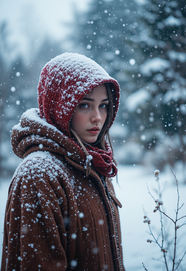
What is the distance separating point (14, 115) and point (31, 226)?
23.1ft

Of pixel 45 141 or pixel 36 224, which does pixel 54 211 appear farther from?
pixel 45 141

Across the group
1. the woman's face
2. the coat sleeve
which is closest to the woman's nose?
the woman's face

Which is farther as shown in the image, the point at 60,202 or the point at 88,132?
the point at 88,132

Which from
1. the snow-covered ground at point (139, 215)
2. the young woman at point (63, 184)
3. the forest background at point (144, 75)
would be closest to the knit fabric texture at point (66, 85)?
the young woman at point (63, 184)

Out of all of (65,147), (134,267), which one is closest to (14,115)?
(134,267)

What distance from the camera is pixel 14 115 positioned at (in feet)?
23.9

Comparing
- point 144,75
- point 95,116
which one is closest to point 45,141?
point 95,116

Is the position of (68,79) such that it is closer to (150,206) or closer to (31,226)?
(31,226)

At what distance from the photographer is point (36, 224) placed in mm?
926

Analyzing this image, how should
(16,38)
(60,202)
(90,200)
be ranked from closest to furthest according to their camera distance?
(60,202)
(90,200)
(16,38)

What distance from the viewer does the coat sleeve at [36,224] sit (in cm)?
89

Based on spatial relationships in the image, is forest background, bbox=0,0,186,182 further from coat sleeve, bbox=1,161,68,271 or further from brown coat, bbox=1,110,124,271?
coat sleeve, bbox=1,161,68,271

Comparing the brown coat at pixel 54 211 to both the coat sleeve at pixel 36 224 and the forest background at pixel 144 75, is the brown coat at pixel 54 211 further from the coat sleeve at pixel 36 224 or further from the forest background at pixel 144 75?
the forest background at pixel 144 75

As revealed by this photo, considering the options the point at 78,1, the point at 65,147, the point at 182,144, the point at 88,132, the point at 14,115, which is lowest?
the point at 65,147
